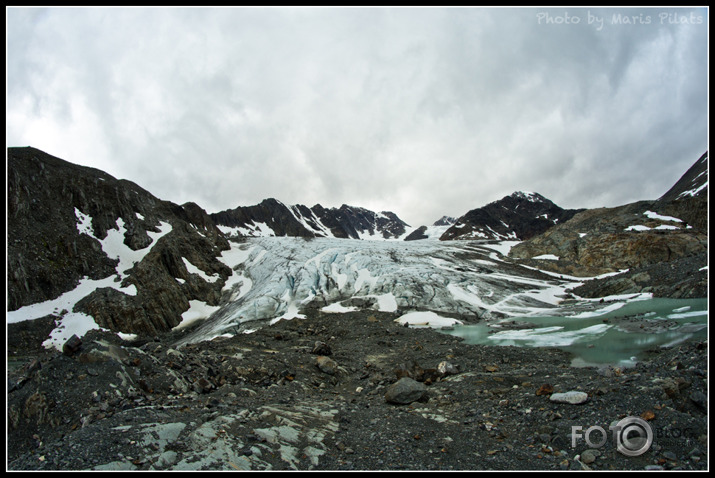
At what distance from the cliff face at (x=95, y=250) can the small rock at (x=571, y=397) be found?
110 ft

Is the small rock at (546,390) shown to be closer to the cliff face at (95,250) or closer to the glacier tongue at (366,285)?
the glacier tongue at (366,285)

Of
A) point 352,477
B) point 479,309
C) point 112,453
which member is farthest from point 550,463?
point 479,309

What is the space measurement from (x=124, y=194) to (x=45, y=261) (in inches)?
691

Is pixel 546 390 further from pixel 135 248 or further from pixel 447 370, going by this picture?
pixel 135 248

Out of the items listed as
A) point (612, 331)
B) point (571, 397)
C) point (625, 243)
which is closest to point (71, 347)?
point (571, 397)

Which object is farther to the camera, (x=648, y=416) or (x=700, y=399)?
(x=700, y=399)

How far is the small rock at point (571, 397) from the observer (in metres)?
7.89

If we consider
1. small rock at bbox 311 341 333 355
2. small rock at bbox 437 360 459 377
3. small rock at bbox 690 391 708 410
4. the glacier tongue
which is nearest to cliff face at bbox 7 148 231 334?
the glacier tongue

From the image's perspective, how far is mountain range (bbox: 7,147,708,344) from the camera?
1190 inches

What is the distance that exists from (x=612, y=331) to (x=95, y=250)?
48107 millimetres

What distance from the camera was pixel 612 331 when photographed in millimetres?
20359

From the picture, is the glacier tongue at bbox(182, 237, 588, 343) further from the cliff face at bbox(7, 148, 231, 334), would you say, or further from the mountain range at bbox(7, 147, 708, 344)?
the cliff face at bbox(7, 148, 231, 334)

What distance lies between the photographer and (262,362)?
1495 centimetres

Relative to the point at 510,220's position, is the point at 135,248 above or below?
below
